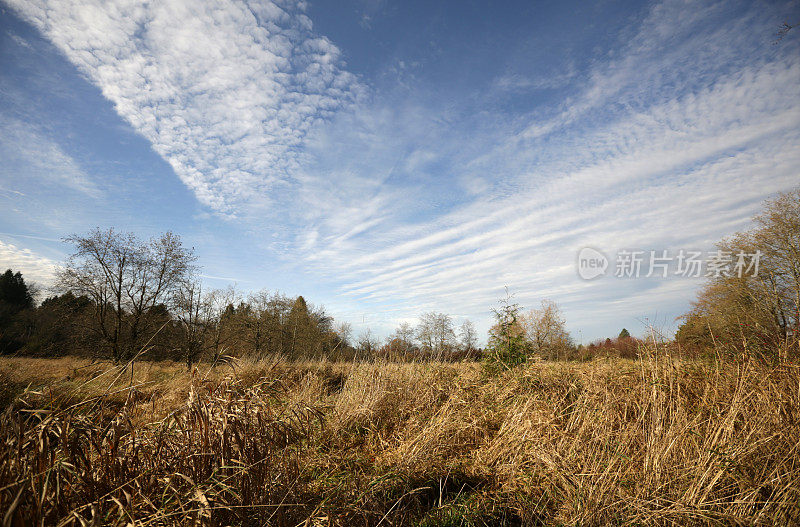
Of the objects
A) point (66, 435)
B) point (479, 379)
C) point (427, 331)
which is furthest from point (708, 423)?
point (427, 331)

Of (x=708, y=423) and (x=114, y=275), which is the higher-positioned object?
(x=114, y=275)

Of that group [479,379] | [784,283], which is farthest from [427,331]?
[479,379]

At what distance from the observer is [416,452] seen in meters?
3.92

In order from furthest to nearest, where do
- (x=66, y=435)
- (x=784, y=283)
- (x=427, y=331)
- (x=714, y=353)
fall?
(x=427, y=331) → (x=784, y=283) → (x=714, y=353) → (x=66, y=435)

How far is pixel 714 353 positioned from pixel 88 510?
8.50 meters

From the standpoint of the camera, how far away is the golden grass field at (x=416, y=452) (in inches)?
72.3

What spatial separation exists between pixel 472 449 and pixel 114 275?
1108 inches

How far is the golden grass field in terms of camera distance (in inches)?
72.3

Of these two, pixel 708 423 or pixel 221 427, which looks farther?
pixel 708 423

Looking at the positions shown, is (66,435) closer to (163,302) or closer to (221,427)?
(221,427)

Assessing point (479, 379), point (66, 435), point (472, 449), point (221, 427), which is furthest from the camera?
point (479, 379)

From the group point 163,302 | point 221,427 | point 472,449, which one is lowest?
point 472,449

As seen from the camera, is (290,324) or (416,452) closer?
(416,452)

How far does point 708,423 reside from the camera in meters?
3.94
